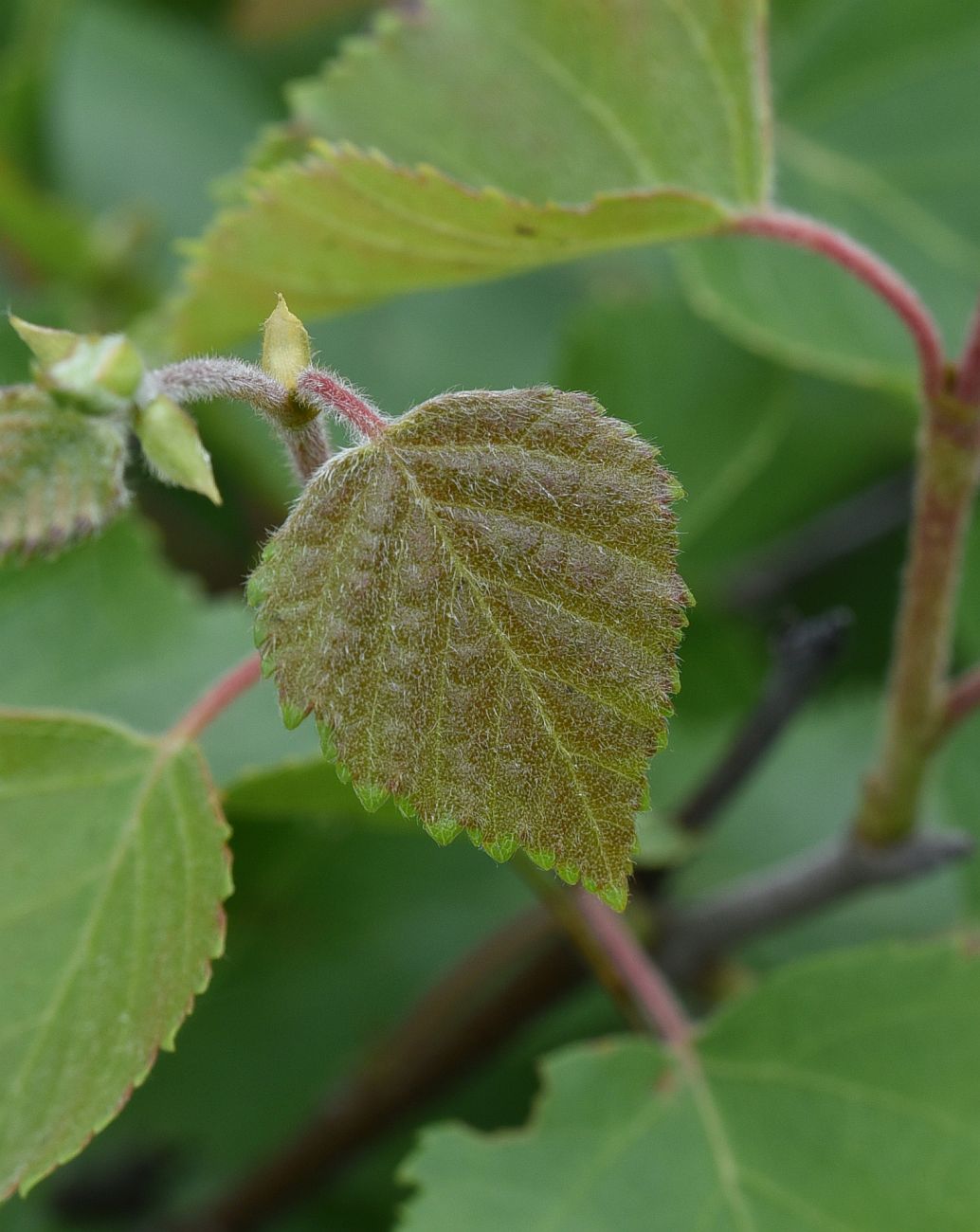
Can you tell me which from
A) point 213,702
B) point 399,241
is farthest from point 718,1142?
point 399,241

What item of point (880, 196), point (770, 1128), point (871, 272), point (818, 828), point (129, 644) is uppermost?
point (871, 272)

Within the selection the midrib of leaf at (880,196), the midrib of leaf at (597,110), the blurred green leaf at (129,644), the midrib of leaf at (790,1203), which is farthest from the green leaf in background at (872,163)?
the midrib of leaf at (790,1203)

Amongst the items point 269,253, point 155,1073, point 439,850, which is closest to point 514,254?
point 269,253

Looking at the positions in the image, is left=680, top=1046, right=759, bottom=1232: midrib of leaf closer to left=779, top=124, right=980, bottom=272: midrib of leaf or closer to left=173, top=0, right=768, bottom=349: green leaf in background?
left=173, top=0, right=768, bottom=349: green leaf in background

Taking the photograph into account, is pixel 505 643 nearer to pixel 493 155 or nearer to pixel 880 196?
pixel 493 155

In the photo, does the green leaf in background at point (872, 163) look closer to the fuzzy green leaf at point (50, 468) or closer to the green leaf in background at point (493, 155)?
the green leaf in background at point (493, 155)

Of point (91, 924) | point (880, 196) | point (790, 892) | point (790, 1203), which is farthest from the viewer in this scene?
point (880, 196)
